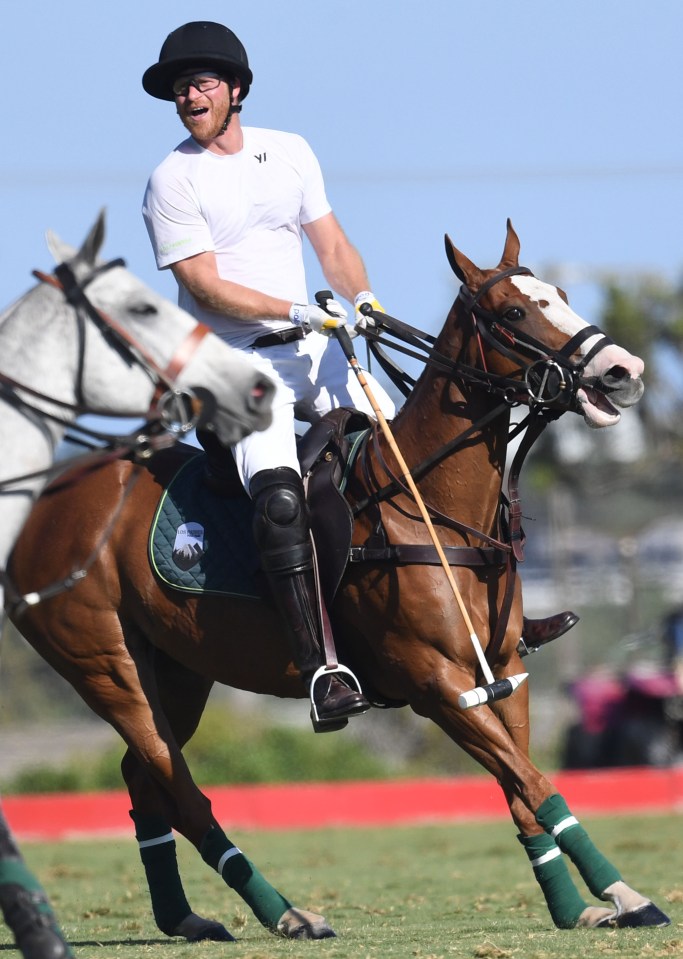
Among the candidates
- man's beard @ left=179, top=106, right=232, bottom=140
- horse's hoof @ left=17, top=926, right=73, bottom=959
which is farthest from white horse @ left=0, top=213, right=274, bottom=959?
man's beard @ left=179, top=106, right=232, bottom=140

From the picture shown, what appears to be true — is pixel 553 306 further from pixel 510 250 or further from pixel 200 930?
pixel 200 930

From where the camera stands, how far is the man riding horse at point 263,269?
6.05 m

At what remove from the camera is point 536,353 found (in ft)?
19.3

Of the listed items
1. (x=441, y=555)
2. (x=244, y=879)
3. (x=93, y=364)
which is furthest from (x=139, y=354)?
(x=244, y=879)

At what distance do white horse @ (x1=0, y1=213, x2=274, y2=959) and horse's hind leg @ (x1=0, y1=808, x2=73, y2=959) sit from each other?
0.78 metres

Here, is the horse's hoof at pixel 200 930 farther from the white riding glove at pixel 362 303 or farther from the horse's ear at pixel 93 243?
the horse's ear at pixel 93 243

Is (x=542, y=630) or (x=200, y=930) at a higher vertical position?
(x=542, y=630)

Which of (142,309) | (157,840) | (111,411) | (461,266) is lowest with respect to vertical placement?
(157,840)

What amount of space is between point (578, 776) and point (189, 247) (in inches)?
399

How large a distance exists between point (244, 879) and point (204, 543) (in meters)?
1.42

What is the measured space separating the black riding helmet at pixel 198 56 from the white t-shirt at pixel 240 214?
0.93ft

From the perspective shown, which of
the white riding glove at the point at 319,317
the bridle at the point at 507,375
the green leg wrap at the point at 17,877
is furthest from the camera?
the white riding glove at the point at 319,317

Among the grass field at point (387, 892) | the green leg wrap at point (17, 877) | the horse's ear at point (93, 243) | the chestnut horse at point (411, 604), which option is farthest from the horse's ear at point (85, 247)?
the grass field at point (387, 892)

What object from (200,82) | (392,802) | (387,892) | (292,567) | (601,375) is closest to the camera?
(601,375)
